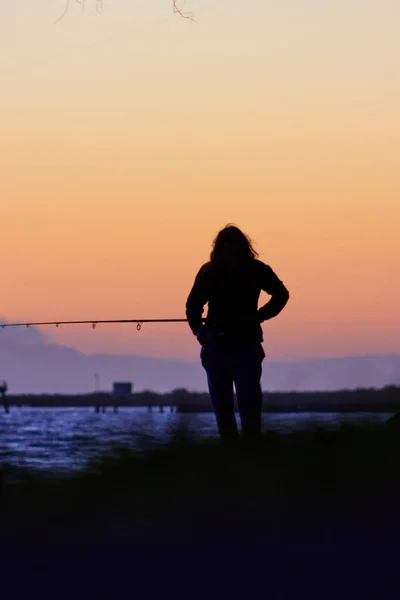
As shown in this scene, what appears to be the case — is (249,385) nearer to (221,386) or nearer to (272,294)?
(221,386)

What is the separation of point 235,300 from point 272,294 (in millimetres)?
295

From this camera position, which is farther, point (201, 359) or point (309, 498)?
point (201, 359)

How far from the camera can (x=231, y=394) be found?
26.3 ft

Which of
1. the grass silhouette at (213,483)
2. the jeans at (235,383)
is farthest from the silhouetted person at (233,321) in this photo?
the grass silhouette at (213,483)

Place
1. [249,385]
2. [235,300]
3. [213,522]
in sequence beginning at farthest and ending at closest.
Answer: [235,300], [249,385], [213,522]

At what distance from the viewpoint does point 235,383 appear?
796cm

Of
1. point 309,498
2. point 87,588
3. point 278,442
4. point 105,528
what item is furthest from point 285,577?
point 278,442

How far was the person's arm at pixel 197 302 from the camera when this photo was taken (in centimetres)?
807

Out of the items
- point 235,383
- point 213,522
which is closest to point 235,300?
point 235,383

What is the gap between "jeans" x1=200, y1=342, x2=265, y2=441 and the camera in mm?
7867

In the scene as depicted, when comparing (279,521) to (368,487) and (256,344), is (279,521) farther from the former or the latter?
(256,344)

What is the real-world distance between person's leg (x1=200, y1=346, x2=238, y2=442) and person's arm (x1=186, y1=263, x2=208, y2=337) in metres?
0.19

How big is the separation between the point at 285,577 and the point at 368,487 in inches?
75.1

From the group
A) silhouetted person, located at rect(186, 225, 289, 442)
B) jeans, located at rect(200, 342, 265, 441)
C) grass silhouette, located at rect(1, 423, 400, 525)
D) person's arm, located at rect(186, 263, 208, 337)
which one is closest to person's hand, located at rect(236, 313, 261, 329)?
silhouetted person, located at rect(186, 225, 289, 442)
